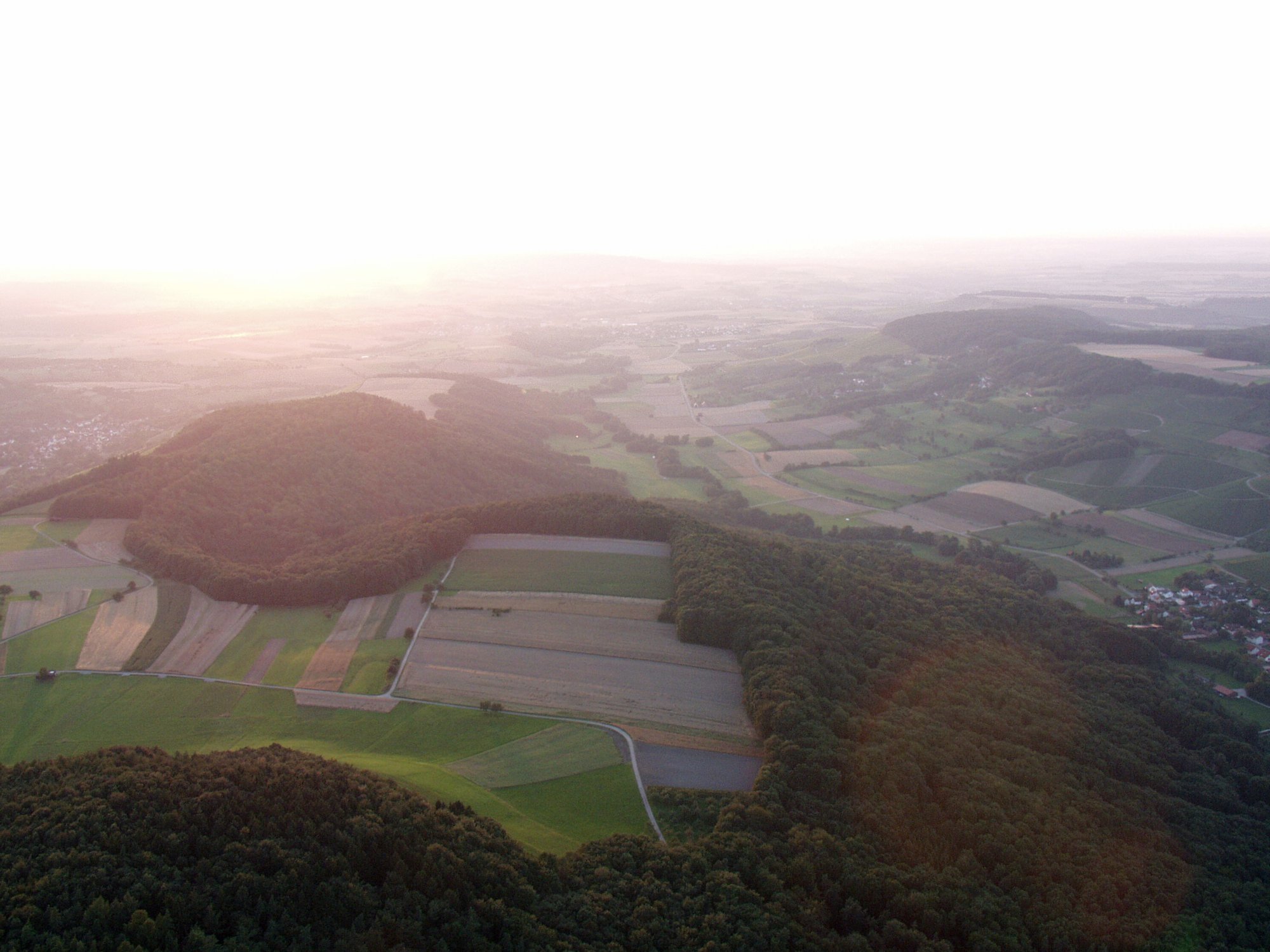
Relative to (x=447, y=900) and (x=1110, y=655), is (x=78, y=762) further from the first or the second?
(x=1110, y=655)

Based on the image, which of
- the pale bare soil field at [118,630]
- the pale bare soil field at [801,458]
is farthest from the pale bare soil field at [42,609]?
the pale bare soil field at [801,458]

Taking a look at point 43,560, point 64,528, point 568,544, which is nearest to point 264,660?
point 43,560

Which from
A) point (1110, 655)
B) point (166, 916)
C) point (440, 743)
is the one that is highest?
point (166, 916)

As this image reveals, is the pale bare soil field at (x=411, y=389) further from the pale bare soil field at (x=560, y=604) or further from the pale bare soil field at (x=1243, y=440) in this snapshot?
the pale bare soil field at (x=1243, y=440)

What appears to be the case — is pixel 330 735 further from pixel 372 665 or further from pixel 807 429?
pixel 807 429

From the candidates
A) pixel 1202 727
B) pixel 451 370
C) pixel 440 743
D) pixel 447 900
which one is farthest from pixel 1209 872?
pixel 451 370

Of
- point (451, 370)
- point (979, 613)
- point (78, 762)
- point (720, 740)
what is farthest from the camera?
point (451, 370)

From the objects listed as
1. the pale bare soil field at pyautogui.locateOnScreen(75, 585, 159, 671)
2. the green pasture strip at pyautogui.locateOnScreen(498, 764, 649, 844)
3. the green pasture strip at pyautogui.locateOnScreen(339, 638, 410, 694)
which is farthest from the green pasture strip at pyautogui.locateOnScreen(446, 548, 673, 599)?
the pale bare soil field at pyautogui.locateOnScreen(75, 585, 159, 671)
